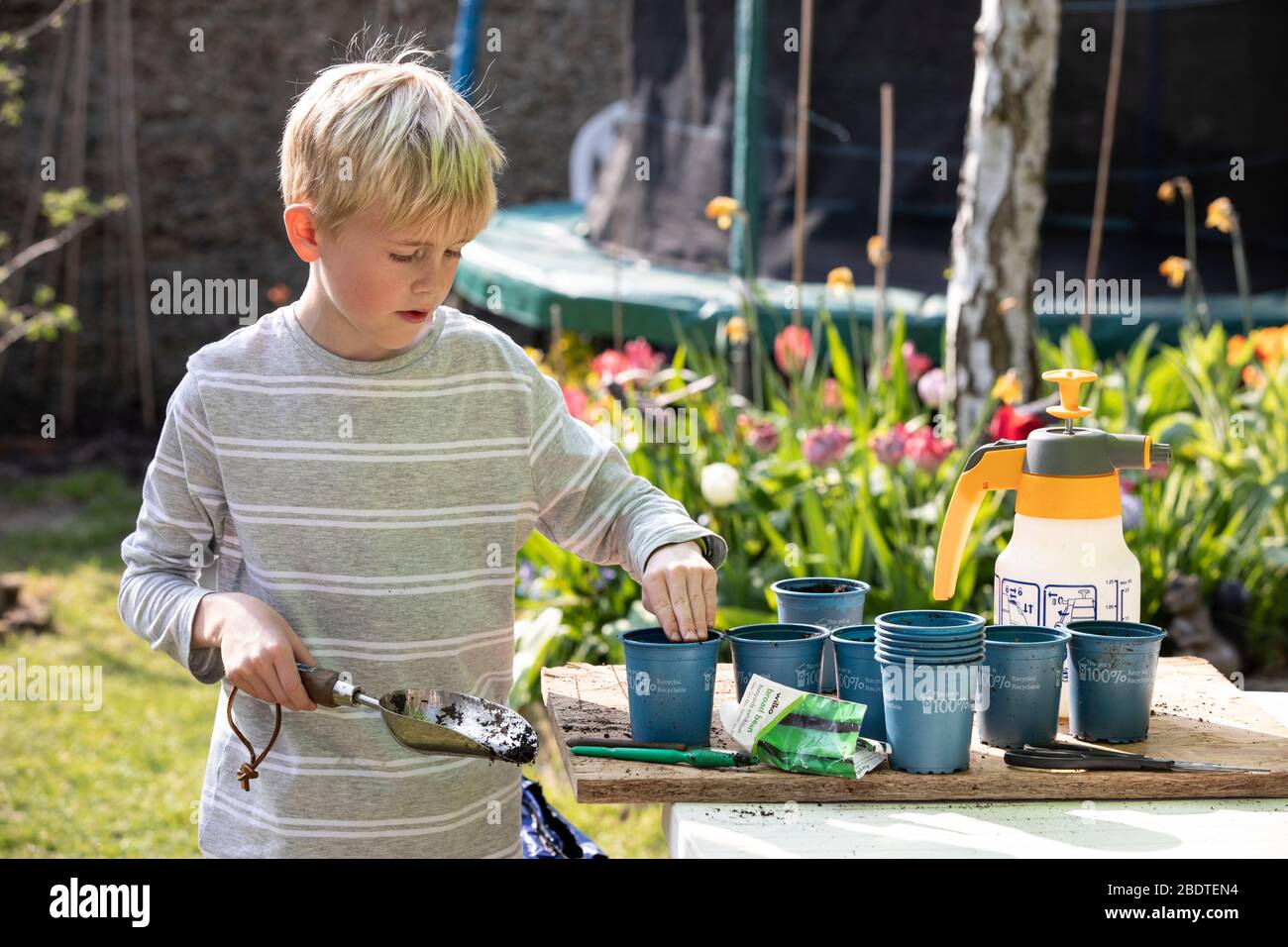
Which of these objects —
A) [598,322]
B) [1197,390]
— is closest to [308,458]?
[1197,390]

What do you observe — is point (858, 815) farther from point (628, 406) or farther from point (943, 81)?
point (943, 81)

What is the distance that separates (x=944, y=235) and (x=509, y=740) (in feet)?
15.5

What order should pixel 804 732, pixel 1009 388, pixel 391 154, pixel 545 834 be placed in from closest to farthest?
pixel 804 732 < pixel 391 154 < pixel 545 834 < pixel 1009 388

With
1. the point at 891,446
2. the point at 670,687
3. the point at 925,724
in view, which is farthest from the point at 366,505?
the point at 891,446

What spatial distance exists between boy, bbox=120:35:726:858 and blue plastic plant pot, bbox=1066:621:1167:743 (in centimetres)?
40

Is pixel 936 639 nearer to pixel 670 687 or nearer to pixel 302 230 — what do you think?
pixel 670 687

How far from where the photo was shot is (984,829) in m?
1.28

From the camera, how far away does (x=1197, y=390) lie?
12.7 feet

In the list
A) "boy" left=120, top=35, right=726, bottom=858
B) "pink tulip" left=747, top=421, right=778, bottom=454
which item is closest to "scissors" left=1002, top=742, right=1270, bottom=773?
"boy" left=120, top=35, right=726, bottom=858

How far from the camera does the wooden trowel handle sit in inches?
55.4

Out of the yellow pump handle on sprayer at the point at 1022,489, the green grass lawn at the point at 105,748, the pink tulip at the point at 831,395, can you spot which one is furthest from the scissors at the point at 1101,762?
the pink tulip at the point at 831,395

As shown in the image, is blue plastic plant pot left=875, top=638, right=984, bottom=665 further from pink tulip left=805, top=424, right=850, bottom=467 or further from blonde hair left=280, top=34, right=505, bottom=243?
pink tulip left=805, top=424, right=850, bottom=467

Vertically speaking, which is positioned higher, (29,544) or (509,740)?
(509,740)

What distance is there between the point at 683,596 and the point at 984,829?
A: 374mm
